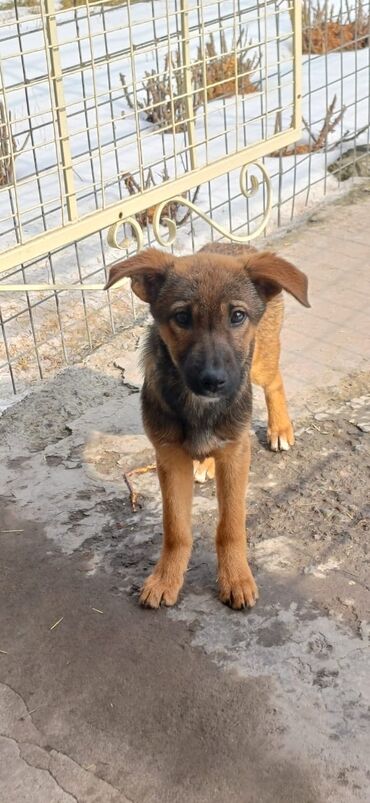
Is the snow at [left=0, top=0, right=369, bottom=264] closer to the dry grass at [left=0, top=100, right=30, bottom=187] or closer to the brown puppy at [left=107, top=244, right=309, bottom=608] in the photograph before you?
the dry grass at [left=0, top=100, right=30, bottom=187]

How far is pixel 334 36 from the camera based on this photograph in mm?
10797

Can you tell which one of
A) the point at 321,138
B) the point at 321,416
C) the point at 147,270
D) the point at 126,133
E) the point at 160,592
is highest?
the point at 147,270

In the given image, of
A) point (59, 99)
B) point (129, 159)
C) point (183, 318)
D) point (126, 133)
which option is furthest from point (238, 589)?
point (126, 133)

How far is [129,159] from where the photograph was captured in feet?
25.2

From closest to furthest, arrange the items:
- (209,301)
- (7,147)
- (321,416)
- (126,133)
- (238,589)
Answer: (209,301) < (238,589) < (321,416) < (7,147) < (126,133)

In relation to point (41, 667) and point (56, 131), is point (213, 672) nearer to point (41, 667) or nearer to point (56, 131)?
point (41, 667)

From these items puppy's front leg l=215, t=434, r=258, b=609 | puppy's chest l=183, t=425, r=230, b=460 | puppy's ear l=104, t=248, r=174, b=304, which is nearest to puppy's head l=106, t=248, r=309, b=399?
puppy's ear l=104, t=248, r=174, b=304

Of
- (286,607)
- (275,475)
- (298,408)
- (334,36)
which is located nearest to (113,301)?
(298,408)

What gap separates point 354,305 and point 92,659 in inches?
129

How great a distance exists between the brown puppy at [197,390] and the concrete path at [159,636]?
0.65 ft

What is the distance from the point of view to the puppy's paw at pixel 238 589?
3.57 metres

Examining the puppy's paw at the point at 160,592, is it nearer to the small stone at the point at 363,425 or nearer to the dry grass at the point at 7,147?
the small stone at the point at 363,425

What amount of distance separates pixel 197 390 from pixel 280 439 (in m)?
1.41

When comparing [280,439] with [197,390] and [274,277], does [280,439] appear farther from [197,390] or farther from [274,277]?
[197,390]
